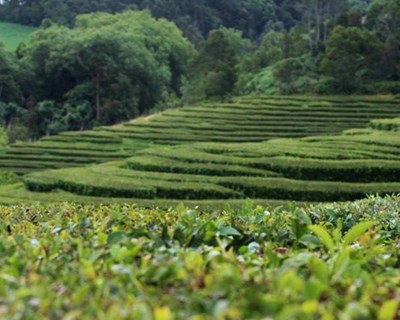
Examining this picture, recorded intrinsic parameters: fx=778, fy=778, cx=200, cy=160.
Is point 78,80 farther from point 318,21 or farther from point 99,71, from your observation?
point 318,21

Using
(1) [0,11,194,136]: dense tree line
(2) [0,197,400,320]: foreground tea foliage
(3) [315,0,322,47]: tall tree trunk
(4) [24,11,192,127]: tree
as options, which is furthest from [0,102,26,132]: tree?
(2) [0,197,400,320]: foreground tea foliage

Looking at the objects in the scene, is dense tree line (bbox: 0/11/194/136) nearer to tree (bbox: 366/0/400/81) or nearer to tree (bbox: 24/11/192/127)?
tree (bbox: 24/11/192/127)

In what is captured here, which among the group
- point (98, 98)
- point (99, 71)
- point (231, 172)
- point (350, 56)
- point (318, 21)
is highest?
point (318, 21)

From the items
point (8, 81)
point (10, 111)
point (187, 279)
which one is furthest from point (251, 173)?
point (8, 81)

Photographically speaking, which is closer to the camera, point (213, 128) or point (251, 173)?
point (251, 173)

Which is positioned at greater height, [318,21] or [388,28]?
[318,21]

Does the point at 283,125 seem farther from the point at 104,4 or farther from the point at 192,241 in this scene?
the point at 104,4

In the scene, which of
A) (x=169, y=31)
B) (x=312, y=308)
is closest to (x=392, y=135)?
(x=312, y=308)

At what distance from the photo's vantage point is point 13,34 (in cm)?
9294

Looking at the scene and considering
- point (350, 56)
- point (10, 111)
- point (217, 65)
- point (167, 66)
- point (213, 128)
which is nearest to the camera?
point (213, 128)

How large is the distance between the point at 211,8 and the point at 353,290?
9904 cm

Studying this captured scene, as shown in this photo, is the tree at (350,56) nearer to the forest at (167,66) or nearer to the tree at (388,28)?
the forest at (167,66)

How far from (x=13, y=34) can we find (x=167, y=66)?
1050 inches

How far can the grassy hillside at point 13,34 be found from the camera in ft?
291
